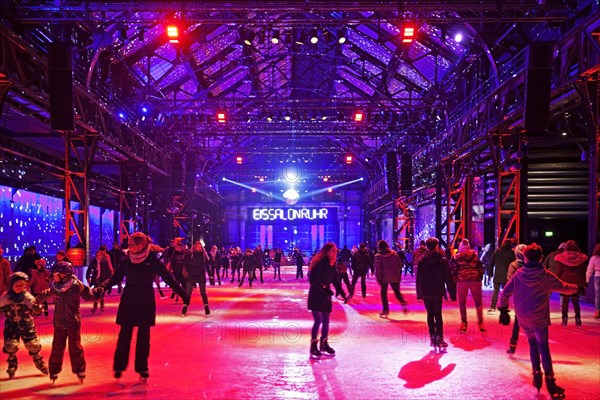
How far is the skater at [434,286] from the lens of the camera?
8805 millimetres

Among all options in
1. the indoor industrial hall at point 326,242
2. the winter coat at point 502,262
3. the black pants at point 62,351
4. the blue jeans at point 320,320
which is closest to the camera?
the black pants at point 62,351

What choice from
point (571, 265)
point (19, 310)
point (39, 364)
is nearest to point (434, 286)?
point (571, 265)

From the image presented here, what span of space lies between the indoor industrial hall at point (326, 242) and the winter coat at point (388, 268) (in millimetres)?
48

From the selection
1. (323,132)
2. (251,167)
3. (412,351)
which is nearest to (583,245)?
(323,132)

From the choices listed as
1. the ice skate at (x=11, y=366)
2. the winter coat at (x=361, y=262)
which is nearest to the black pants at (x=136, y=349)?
the ice skate at (x=11, y=366)

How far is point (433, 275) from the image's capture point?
8883mm

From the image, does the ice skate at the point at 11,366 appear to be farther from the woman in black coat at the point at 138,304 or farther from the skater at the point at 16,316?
the woman in black coat at the point at 138,304

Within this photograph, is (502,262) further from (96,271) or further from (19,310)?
(19,310)

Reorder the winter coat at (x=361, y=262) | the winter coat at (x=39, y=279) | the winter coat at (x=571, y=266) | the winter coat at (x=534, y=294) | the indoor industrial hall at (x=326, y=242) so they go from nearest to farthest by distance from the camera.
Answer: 1. the winter coat at (x=534, y=294)
2. the indoor industrial hall at (x=326, y=242)
3. the winter coat at (x=571, y=266)
4. the winter coat at (x=39, y=279)
5. the winter coat at (x=361, y=262)

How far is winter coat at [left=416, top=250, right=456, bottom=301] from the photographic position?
29.0ft

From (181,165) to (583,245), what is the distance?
18981 mm

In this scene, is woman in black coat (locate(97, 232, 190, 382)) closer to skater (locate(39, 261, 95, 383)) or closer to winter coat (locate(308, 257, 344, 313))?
skater (locate(39, 261, 95, 383))

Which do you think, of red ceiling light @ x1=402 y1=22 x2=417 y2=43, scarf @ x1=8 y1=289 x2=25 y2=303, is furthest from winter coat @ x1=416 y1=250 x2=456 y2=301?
red ceiling light @ x1=402 y1=22 x2=417 y2=43

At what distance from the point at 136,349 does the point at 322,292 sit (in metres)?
2.64
